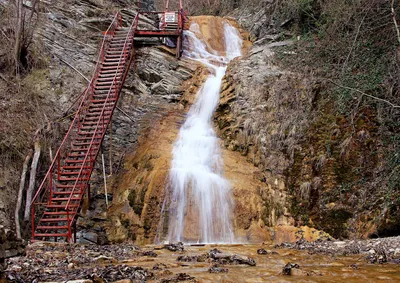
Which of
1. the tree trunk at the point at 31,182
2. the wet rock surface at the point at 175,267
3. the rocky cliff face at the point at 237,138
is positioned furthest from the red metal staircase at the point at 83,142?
the wet rock surface at the point at 175,267

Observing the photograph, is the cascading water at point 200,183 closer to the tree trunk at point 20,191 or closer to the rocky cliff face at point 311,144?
the rocky cliff face at point 311,144


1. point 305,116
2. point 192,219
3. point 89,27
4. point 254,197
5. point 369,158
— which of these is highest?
point 89,27

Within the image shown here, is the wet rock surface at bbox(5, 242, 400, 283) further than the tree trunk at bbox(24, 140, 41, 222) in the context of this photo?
No

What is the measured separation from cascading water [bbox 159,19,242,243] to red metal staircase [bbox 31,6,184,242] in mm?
2360

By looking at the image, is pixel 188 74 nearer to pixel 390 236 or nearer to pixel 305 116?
pixel 305 116

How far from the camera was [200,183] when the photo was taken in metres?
10.4

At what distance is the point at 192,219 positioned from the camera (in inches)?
378

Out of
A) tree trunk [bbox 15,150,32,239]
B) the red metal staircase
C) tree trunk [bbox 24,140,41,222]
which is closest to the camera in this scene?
→ tree trunk [bbox 15,150,32,239]

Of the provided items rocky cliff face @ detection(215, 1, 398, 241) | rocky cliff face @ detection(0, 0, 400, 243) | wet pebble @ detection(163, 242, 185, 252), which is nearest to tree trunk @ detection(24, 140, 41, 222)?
rocky cliff face @ detection(0, 0, 400, 243)

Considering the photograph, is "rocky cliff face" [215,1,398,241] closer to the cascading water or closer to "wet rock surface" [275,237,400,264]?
the cascading water

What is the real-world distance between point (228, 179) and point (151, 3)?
1688cm

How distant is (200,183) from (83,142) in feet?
12.9

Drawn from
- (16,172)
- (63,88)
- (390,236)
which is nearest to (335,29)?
(390,236)

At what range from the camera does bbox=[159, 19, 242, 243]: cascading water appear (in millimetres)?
9445
